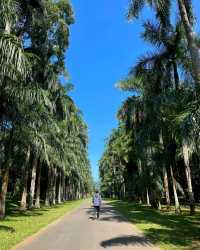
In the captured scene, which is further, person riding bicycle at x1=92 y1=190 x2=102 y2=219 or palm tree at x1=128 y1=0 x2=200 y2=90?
person riding bicycle at x1=92 y1=190 x2=102 y2=219

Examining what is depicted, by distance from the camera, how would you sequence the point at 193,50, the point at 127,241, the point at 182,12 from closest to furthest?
the point at 127,241, the point at 193,50, the point at 182,12

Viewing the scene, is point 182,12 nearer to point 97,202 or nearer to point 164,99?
point 164,99

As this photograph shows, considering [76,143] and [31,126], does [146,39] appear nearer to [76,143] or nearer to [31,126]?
[31,126]

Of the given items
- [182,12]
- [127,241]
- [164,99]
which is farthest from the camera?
[164,99]

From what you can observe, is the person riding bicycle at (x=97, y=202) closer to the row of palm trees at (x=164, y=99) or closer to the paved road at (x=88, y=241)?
the row of palm trees at (x=164, y=99)

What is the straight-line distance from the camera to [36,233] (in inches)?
525

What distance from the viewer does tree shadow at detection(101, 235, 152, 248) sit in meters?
10.5

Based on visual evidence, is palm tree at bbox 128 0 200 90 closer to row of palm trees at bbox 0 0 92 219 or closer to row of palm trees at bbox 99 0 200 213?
row of palm trees at bbox 99 0 200 213

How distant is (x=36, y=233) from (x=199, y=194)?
41127mm

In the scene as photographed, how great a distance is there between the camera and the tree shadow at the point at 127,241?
1047 centimetres

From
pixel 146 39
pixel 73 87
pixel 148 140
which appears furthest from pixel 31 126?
pixel 73 87

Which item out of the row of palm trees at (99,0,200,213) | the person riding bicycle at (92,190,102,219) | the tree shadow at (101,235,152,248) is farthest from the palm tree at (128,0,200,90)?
the person riding bicycle at (92,190,102,219)

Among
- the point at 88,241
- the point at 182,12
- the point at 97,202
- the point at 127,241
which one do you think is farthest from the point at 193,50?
the point at 97,202

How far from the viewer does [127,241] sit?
11.1 meters
